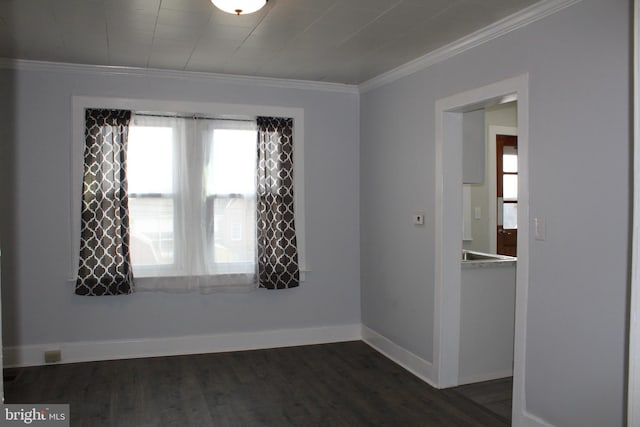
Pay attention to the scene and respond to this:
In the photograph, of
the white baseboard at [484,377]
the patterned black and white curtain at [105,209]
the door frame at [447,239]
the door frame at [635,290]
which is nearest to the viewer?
the door frame at [635,290]

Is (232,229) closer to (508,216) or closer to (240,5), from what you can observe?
(240,5)

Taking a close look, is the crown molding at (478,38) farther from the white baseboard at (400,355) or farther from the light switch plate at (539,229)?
the white baseboard at (400,355)

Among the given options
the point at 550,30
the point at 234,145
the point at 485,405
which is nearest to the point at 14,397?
the point at 234,145

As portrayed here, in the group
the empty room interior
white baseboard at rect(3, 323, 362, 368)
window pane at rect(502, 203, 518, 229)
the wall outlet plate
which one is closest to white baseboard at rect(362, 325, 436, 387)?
the empty room interior

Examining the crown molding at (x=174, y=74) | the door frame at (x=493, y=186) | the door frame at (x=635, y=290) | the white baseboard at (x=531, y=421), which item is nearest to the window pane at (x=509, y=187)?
the door frame at (x=493, y=186)

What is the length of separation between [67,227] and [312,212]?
2066 millimetres

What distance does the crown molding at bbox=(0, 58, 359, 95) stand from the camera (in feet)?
13.1

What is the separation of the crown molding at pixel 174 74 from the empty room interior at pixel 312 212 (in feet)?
0.07

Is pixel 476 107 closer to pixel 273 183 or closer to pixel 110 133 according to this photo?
pixel 273 183

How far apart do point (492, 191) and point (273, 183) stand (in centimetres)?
251

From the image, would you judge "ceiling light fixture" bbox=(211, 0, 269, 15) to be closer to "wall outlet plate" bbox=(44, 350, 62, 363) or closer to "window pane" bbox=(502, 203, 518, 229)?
"wall outlet plate" bbox=(44, 350, 62, 363)

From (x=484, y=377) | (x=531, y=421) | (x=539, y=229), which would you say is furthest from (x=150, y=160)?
(x=531, y=421)

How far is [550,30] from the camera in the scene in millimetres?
2732

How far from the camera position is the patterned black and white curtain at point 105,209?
4.10 m
